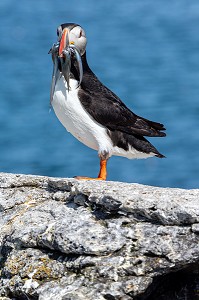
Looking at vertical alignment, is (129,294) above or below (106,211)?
below

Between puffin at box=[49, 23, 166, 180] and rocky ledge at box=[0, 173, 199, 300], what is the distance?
1.48m

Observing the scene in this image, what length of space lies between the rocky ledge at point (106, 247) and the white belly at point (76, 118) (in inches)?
57.8

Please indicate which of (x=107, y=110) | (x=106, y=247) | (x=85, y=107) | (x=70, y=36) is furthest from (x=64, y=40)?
(x=106, y=247)

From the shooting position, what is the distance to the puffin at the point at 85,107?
7.43 m

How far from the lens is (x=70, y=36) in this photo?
24.7ft

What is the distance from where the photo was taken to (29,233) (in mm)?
5816

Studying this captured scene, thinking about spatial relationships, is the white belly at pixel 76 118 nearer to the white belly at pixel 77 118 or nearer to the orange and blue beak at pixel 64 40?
the white belly at pixel 77 118

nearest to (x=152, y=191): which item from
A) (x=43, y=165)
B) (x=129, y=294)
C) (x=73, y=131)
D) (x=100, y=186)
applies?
(x=100, y=186)

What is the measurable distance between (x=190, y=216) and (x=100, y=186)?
79cm

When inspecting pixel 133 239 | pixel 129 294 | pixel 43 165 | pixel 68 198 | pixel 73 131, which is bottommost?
pixel 129 294

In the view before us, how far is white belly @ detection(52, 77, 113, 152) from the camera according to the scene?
7410mm

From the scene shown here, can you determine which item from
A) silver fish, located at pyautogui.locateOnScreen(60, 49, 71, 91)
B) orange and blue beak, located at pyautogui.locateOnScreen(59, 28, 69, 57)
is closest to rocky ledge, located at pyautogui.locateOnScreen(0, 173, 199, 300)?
silver fish, located at pyautogui.locateOnScreen(60, 49, 71, 91)

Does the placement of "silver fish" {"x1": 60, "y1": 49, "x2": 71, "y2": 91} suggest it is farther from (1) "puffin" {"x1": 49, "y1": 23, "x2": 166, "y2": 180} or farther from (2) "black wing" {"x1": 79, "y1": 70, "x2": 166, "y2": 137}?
(2) "black wing" {"x1": 79, "y1": 70, "x2": 166, "y2": 137}

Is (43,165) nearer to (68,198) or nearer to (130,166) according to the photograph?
(130,166)
